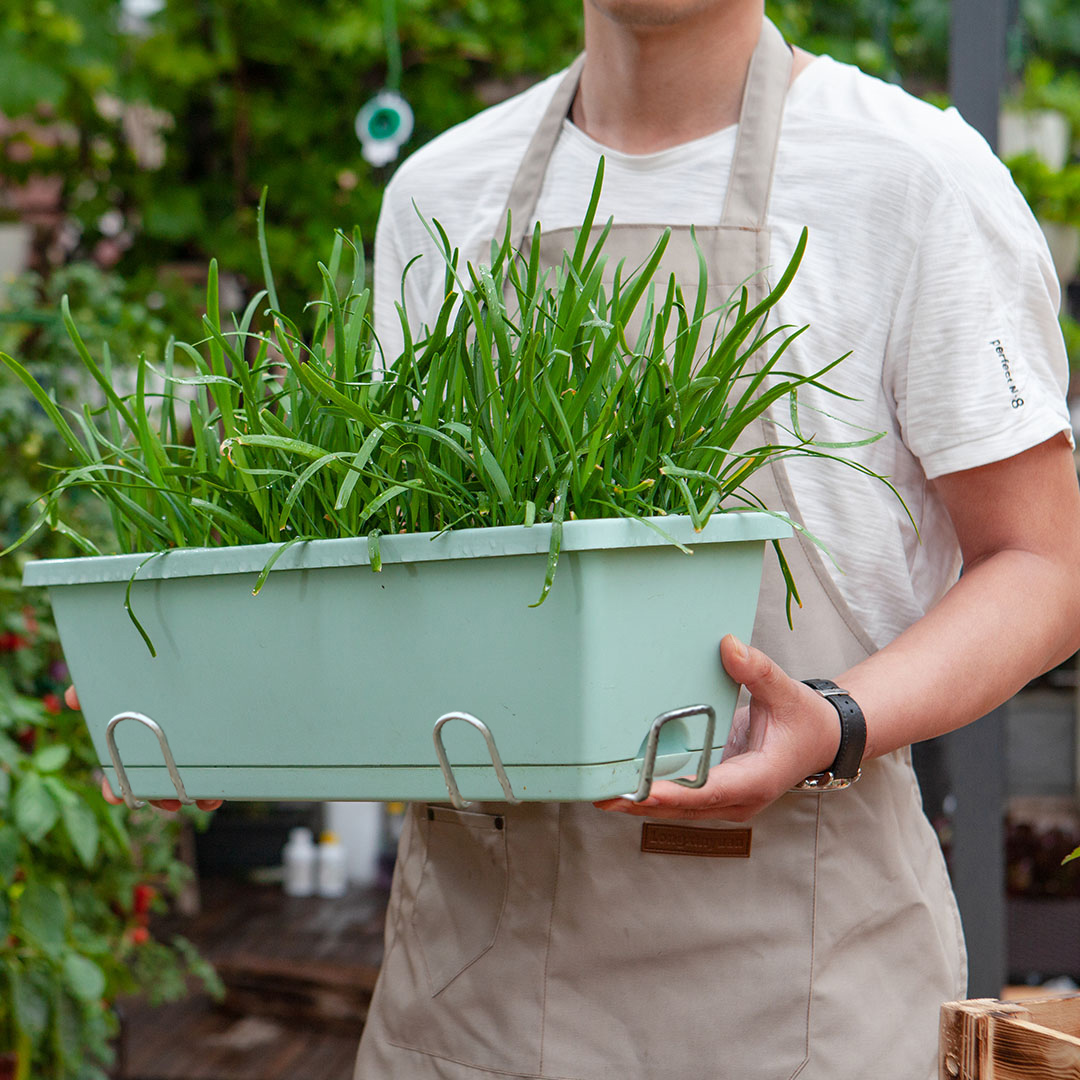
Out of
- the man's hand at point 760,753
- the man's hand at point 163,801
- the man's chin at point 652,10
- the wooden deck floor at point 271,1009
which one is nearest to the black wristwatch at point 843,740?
the man's hand at point 760,753

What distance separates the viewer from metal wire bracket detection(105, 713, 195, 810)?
0.72m

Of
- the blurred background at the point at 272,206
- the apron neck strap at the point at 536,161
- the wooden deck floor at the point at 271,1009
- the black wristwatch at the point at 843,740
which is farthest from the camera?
the wooden deck floor at the point at 271,1009

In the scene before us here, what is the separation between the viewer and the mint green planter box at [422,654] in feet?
2.01

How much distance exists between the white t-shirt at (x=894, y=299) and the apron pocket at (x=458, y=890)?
0.31 m

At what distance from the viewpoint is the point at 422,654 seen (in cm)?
65

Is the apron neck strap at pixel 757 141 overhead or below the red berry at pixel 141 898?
overhead

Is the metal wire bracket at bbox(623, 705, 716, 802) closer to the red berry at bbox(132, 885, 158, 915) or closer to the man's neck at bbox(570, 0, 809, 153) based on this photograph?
the man's neck at bbox(570, 0, 809, 153)

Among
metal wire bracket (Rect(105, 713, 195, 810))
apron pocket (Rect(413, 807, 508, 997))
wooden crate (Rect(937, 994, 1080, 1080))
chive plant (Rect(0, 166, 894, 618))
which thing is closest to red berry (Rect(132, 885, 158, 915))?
apron pocket (Rect(413, 807, 508, 997))

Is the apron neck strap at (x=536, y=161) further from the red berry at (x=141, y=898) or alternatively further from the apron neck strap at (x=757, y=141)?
the red berry at (x=141, y=898)

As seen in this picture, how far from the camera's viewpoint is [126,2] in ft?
11.3

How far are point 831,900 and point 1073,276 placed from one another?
272 centimetres

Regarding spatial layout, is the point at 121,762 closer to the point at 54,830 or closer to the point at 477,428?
the point at 477,428

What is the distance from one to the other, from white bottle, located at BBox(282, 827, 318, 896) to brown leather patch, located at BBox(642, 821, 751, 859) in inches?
125

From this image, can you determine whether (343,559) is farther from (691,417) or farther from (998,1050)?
(998,1050)
